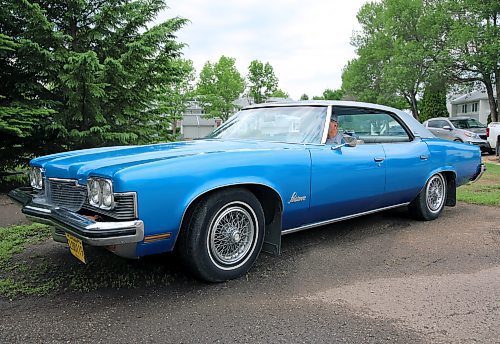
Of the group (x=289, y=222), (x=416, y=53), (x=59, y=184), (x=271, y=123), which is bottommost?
(x=289, y=222)

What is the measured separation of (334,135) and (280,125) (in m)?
0.55

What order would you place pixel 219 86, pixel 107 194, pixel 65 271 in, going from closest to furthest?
pixel 107 194 → pixel 65 271 → pixel 219 86

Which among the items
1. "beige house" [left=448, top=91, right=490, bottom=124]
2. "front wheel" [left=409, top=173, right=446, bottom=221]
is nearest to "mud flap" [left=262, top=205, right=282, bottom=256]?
"front wheel" [left=409, top=173, right=446, bottom=221]

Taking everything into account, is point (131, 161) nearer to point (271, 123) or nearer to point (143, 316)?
point (143, 316)

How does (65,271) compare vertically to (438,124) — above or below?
below

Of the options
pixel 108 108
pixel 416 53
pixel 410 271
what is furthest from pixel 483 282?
pixel 416 53

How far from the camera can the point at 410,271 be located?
350 centimetres

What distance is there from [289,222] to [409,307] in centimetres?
117

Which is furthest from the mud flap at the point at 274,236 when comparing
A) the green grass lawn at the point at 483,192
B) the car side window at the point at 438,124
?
the car side window at the point at 438,124

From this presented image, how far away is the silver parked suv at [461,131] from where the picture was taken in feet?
55.2

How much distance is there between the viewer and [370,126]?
4.77 m

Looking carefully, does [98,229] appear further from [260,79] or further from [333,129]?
[260,79]

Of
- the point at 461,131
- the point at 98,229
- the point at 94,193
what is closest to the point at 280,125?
the point at 94,193

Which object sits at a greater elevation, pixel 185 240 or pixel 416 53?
pixel 416 53
